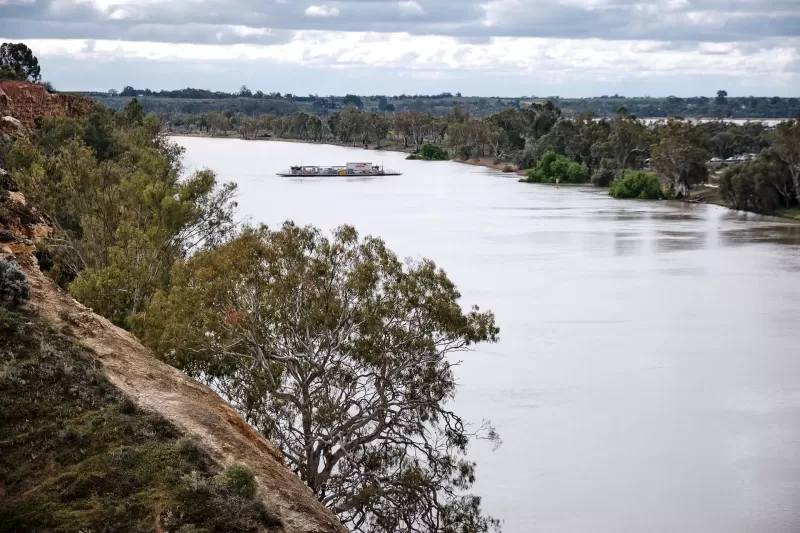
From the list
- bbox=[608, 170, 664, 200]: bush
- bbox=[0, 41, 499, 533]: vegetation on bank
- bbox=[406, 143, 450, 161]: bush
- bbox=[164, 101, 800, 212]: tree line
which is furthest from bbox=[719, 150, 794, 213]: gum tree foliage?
bbox=[406, 143, 450, 161]: bush

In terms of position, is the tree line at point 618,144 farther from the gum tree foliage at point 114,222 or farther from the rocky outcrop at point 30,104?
the gum tree foliage at point 114,222

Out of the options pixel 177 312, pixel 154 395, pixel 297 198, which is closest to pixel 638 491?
pixel 177 312

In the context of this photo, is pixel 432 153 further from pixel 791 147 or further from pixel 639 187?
pixel 791 147

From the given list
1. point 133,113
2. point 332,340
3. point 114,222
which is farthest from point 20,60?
point 332,340

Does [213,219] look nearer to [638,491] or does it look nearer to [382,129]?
[638,491]

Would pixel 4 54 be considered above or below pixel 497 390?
above

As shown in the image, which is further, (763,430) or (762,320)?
(762,320)
